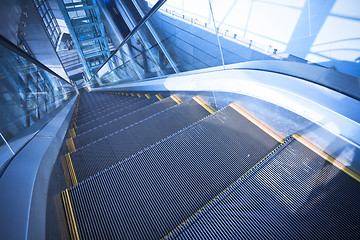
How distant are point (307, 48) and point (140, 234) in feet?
9.92

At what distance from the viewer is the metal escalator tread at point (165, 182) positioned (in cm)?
113

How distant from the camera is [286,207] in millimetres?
1158

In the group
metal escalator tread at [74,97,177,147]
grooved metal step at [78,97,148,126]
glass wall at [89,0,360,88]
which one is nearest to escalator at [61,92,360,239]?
metal escalator tread at [74,97,177,147]

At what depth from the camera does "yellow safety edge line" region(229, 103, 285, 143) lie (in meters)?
1.86

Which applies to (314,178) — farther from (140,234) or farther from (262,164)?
(140,234)

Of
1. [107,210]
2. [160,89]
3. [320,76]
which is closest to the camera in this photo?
[107,210]

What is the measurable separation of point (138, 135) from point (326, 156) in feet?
6.14

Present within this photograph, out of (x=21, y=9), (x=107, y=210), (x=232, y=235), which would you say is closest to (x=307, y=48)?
(x=232, y=235)

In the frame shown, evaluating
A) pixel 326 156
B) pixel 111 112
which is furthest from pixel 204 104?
pixel 111 112

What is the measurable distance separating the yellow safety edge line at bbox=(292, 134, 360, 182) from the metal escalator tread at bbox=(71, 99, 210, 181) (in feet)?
4.03

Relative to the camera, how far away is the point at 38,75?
451 cm

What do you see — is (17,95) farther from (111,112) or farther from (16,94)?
(111,112)

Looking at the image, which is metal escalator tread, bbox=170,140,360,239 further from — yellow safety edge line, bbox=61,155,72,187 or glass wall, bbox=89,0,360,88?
glass wall, bbox=89,0,360,88

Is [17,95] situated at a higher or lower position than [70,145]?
higher
